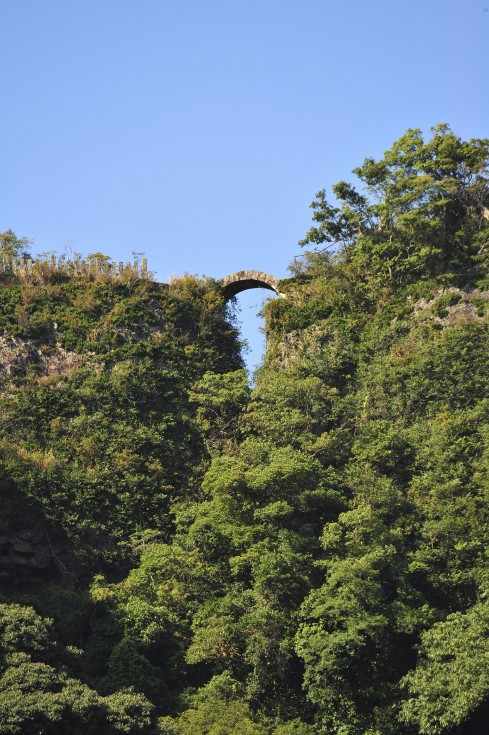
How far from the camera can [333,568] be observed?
2497 centimetres

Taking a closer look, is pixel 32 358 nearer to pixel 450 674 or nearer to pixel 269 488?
pixel 269 488

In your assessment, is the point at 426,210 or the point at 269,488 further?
the point at 426,210

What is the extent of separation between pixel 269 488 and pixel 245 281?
545 inches

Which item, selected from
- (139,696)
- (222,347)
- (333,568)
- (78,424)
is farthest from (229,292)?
(139,696)

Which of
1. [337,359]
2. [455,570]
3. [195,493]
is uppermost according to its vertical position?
[337,359]

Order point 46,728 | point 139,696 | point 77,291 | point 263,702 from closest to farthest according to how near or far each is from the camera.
A: point 46,728 → point 139,696 → point 263,702 → point 77,291

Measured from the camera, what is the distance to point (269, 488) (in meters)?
27.0

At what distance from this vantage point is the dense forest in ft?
77.5

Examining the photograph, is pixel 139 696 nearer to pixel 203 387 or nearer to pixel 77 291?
pixel 203 387

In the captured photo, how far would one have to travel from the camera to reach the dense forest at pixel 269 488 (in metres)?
23.6

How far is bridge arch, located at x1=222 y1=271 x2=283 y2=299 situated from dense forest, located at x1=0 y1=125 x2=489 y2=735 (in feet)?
2.85

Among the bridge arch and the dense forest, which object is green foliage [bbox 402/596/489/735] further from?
the bridge arch

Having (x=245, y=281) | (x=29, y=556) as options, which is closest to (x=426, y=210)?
(x=245, y=281)

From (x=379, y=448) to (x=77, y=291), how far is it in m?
12.9
